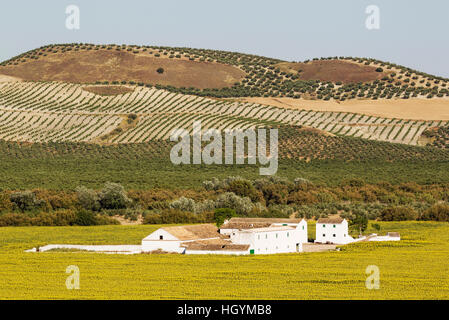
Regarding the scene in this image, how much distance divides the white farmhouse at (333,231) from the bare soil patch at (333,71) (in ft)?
367

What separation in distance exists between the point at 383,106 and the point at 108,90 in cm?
4567

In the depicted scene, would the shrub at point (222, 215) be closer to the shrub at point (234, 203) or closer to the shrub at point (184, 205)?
the shrub at point (234, 203)

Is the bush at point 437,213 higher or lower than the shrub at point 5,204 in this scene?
lower

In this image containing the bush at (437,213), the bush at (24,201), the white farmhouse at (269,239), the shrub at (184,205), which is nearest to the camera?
the white farmhouse at (269,239)

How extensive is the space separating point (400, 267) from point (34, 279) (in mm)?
17801

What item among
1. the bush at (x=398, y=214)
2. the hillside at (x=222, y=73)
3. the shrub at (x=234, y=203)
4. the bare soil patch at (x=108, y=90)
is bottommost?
the bush at (x=398, y=214)

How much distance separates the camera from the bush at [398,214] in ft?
253

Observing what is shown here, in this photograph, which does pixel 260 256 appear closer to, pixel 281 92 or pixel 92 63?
pixel 281 92

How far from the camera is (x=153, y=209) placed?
A: 80875 millimetres

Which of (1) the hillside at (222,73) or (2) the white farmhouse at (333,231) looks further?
(1) the hillside at (222,73)

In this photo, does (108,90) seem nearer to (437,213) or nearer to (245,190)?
(245,190)

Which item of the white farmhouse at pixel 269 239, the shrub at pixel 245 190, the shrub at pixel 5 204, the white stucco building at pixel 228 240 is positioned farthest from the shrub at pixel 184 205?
the white farmhouse at pixel 269 239

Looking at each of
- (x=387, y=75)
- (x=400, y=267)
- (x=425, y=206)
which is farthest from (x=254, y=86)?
(x=400, y=267)

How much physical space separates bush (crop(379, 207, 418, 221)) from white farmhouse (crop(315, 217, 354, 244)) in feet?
46.1
